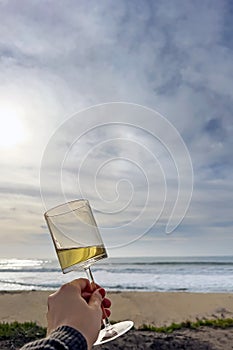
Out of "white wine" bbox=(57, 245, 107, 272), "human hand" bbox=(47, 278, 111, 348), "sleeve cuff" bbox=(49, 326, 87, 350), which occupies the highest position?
"white wine" bbox=(57, 245, 107, 272)

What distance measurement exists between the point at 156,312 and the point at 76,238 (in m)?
9.21

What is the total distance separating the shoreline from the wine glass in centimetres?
755

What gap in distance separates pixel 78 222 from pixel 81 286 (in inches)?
19.5

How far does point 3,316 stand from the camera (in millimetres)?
9836

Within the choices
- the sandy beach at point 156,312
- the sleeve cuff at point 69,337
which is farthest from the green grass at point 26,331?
the sleeve cuff at point 69,337

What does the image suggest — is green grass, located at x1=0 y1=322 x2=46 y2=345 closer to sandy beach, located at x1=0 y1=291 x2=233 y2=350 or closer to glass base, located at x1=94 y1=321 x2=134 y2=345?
sandy beach, located at x1=0 y1=291 x2=233 y2=350

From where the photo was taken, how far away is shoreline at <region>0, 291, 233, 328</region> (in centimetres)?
955

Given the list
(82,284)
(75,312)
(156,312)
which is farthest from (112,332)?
(156,312)

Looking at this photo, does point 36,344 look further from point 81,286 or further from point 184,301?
point 184,301

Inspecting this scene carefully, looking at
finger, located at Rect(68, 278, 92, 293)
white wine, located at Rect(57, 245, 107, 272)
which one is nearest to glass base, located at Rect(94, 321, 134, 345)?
white wine, located at Rect(57, 245, 107, 272)

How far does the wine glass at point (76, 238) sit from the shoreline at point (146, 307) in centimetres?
755

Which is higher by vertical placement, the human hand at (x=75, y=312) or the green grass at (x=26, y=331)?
the human hand at (x=75, y=312)

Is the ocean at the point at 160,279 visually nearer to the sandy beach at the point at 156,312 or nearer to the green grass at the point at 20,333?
the sandy beach at the point at 156,312

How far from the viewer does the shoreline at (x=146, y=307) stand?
31.3 feet
